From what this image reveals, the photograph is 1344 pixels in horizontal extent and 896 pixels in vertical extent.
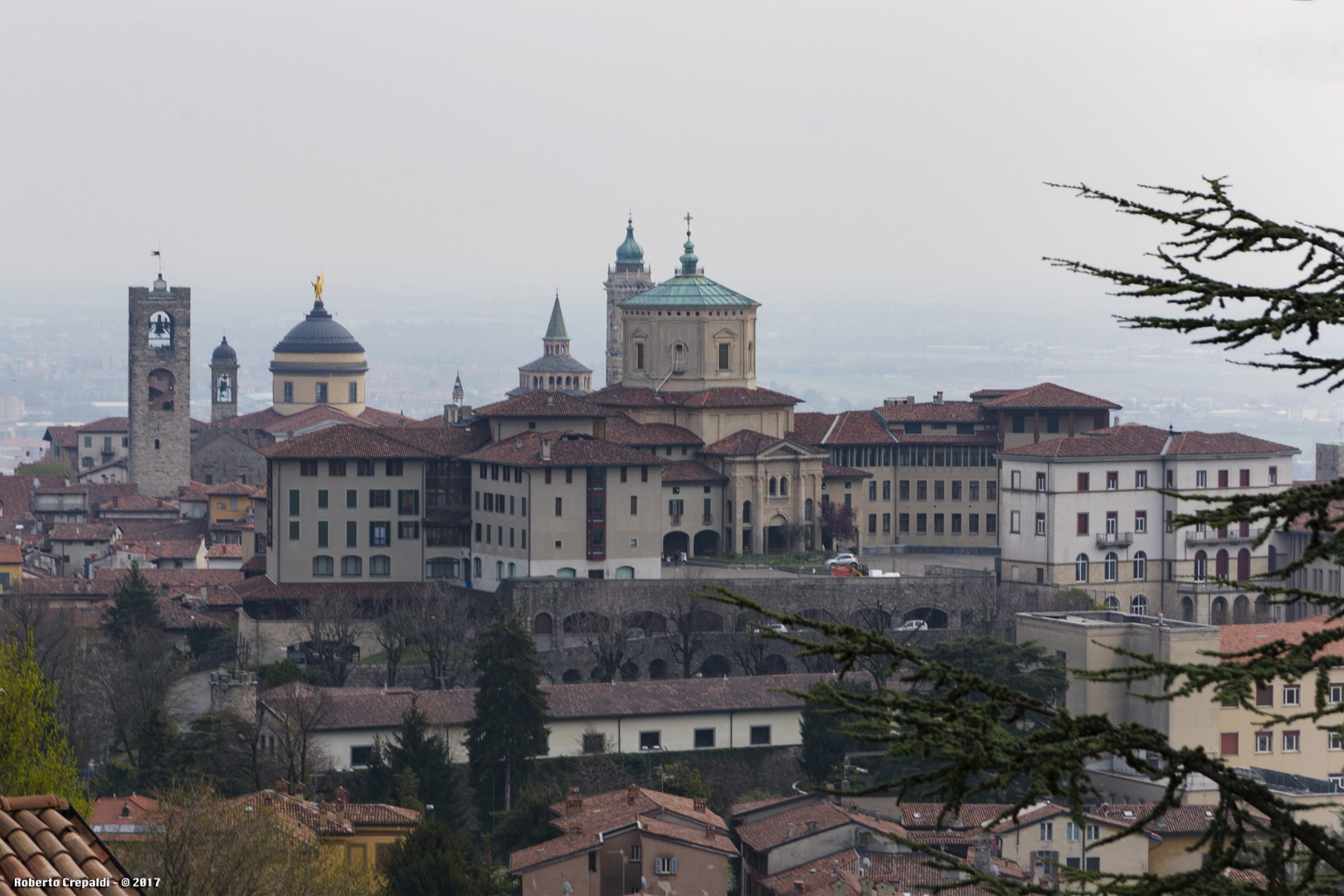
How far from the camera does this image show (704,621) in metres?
70.0

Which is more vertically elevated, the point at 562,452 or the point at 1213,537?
the point at 562,452

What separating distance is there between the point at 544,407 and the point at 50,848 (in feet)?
222

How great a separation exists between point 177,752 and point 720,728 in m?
14.4

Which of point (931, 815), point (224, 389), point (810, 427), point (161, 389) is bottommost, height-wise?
point (931, 815)

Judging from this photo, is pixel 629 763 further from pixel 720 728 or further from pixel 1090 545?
pixel 1090 545

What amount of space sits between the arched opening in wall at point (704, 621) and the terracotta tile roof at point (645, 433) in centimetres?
888

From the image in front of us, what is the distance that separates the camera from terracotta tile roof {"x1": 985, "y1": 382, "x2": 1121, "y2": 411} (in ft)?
275

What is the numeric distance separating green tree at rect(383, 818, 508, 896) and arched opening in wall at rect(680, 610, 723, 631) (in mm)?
23054

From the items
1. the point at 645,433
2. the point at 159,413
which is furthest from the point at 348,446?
the point at 159,413

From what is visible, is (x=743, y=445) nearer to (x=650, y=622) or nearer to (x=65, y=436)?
(x=650, y=622)

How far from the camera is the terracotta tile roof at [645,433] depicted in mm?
77688

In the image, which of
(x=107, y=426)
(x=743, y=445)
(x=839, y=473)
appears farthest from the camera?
(x=107, y=426)

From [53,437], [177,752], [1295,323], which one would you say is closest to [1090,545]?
[177,752]

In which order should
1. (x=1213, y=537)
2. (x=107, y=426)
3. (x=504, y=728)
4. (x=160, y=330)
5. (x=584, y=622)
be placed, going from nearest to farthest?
(x=504, y=728) < (x=584, y=622) < (x=1213, y=537) < (x=160, y=330) < (x=107, y=426)
